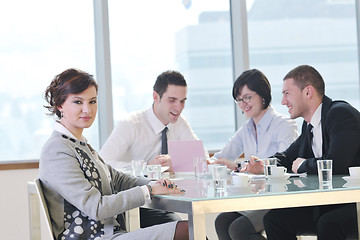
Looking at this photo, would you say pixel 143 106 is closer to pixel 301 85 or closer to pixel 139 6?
pixel 139 6

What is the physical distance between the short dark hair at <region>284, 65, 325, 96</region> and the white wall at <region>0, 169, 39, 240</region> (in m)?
2.37

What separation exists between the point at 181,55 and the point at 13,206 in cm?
187

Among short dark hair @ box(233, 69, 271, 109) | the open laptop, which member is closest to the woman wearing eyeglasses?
short dark hair @ box(233, 69, 271, 109)

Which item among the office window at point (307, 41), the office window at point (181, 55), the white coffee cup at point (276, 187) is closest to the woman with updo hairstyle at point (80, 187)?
the white coffee cup at point (276, 187)

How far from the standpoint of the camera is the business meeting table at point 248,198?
175 centimetres

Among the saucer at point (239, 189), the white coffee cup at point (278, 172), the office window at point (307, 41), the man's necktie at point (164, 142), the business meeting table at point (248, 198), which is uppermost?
the office window at point (307, 41)

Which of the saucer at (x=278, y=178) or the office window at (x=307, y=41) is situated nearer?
the saucer at (x=278, y=178)

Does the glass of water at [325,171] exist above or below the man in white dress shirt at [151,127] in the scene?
below

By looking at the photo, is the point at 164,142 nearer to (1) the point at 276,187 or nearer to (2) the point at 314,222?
(2) the point at 314,222

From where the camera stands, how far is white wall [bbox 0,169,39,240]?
414 centimetres

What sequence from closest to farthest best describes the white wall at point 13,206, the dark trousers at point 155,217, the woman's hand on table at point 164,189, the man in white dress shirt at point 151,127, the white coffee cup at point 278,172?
the woman's hand on table at point 164,189 < the white coffee cup at point 278,172 < the dark trousers at point 155,217 < the man in white dress shirt at point 151,127 < the white wall at point 13,206

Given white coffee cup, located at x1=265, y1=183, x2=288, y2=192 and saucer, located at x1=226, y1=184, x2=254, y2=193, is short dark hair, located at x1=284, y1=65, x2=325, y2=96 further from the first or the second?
saucer, located at x1=226, y1=184, x2=254, y2=193

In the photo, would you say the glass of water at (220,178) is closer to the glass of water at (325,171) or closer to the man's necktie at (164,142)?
the glass of water at (325,171)

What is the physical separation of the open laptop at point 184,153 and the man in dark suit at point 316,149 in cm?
45
